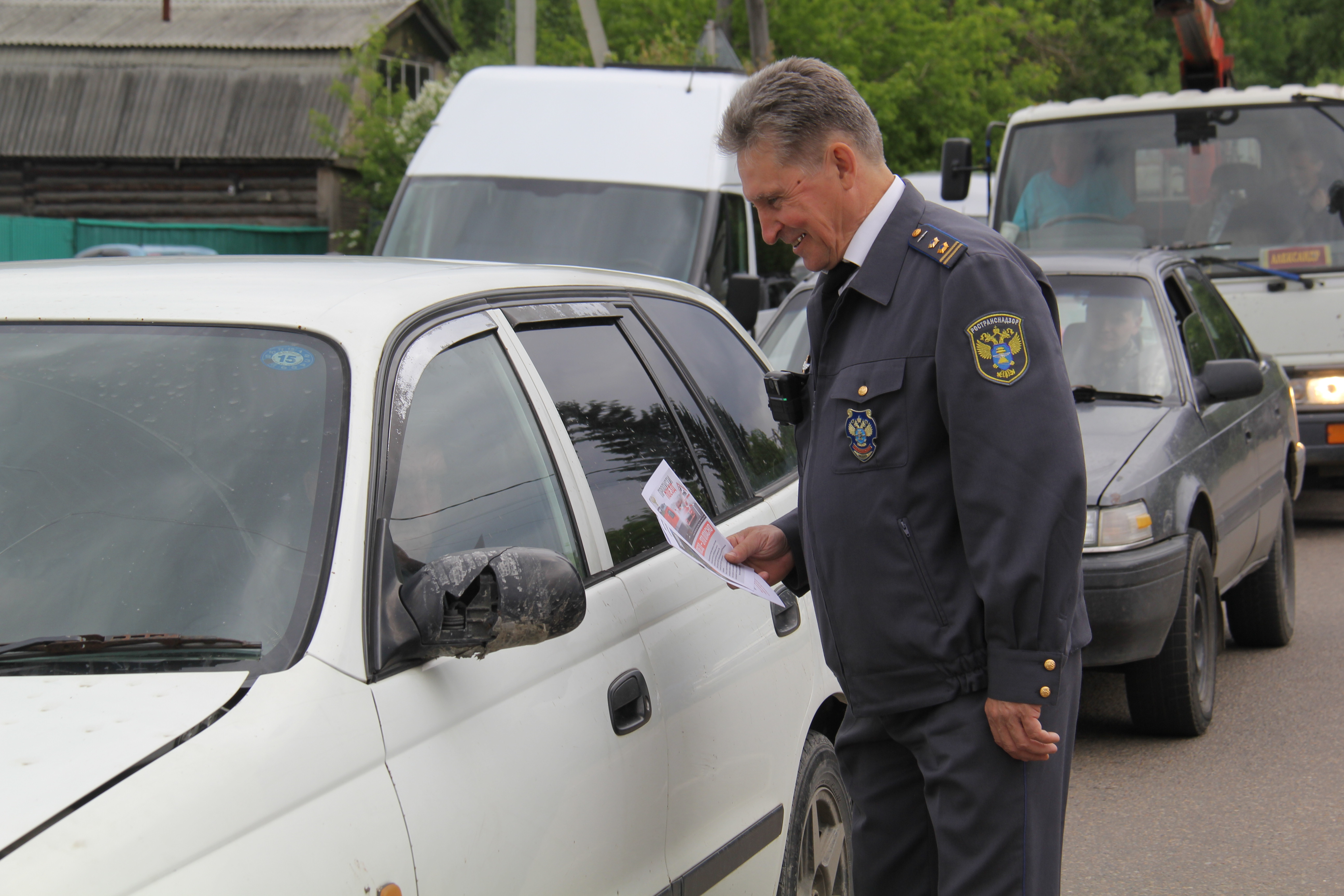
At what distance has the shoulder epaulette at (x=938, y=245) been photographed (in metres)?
2.38

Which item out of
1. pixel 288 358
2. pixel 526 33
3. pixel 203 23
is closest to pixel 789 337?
pixel 288 358

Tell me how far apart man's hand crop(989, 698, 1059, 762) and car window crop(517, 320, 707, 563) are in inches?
30.2

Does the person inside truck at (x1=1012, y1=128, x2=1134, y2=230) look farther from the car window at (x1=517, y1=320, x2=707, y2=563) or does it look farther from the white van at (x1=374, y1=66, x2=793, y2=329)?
the car window at (x1=517, y1=320, x2=707, y2=563)

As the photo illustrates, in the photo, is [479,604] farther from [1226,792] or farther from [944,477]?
[1226,792]

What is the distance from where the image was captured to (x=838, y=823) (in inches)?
136

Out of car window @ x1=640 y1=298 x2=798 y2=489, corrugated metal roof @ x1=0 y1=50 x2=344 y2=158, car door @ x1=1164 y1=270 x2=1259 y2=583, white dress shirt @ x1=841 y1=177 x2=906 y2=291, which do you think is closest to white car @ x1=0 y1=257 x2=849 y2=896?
car window @ x1=640 y1=298 x2=798 y2=489

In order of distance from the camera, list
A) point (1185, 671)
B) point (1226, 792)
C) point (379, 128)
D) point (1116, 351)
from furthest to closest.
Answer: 1. point (379, 128)
2. point (1116, 351)
3. point (1185, 671)
4. point (1226, 792)

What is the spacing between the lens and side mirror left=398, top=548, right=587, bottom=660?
204 centimetres

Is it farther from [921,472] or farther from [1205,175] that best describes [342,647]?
[1205,175]

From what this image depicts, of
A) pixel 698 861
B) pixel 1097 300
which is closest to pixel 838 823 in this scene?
pixel 698 861

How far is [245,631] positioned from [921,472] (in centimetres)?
111

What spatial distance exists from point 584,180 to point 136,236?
22.0 meters

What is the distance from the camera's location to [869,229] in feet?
8.30

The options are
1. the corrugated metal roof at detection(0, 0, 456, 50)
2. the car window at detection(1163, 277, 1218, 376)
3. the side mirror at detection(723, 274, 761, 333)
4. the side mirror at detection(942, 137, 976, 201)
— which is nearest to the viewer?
the car window at detection(1163, 277, 1218, 376)
